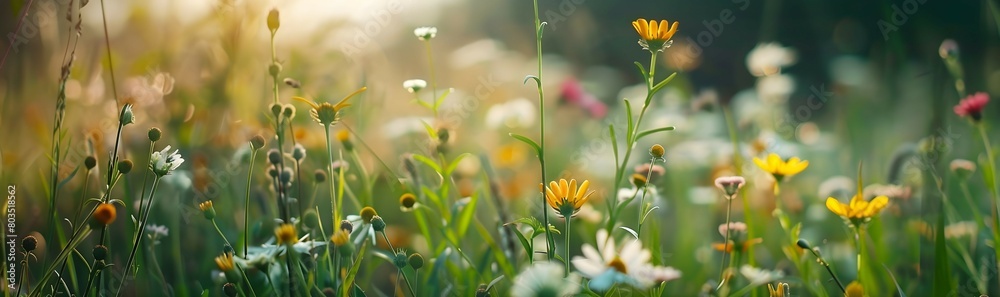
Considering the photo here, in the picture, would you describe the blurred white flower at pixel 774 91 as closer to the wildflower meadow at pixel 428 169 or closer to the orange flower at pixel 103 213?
the wildflower meadow at pixel 428 169

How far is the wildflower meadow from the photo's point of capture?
2.60 feet

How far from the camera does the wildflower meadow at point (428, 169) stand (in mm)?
794

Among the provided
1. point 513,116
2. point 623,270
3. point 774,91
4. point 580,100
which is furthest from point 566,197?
point 774,91

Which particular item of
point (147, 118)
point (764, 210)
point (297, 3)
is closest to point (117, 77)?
point (147, 118)

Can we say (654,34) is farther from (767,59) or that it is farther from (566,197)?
(767,59)

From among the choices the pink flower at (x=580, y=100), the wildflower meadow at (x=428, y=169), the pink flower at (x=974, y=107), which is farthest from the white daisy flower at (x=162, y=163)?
the pink flower at (x=580, y=100)

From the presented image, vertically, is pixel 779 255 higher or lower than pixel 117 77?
lower

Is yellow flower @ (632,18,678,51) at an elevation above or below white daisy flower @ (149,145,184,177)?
above

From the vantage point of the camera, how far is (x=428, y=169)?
4.11 feet

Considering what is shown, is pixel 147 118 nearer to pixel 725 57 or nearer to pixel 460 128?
pixel 460 128

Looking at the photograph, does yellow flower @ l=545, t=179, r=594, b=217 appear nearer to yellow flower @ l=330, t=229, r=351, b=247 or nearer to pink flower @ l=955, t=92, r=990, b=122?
yellow flower @ l=330, t=229, r=351, b=247

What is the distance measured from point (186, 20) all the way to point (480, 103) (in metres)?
0.72

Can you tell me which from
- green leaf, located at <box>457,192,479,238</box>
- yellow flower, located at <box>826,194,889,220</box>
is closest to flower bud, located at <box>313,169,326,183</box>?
green leaf, located at <box>457,192,479,238</box>

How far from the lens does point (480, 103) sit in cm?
212
